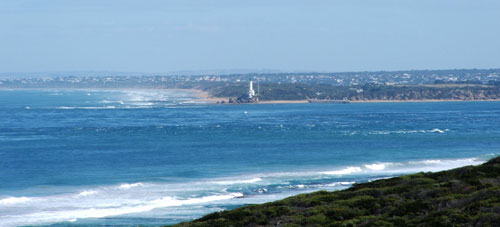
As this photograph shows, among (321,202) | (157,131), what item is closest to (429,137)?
(157,131)

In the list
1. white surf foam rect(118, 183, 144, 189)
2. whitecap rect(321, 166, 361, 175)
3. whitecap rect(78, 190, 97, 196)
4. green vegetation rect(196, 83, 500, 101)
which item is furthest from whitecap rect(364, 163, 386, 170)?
green vegetation rect(196, 83, 500, 101)

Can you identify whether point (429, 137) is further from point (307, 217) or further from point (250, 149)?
point (307, 217)

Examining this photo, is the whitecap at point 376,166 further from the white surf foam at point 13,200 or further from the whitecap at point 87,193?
the white surf foam at point 13,200

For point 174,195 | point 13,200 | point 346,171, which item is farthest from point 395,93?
point 13,200

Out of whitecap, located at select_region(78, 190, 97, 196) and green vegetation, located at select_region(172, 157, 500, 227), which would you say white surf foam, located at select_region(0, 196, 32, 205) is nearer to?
whitecap, located at select_region(78, 190, 97, 196)

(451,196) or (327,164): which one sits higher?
(451,196)

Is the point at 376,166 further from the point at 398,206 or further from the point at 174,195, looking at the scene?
the point at 398,206

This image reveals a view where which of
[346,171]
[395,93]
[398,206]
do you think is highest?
[398,206]
